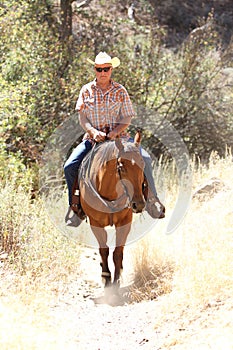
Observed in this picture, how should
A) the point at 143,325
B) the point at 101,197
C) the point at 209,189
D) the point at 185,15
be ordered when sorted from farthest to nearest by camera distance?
the point at 185,15 < the point at 209,189 < the point at 101,197 < the point at 143,325

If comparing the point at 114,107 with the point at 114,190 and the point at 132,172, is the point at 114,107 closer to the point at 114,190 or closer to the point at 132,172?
the point at 114,190

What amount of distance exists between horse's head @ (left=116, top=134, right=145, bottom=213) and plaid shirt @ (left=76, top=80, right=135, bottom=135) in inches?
35.1

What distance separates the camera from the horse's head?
→ 6.68 m

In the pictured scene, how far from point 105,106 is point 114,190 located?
116 cm

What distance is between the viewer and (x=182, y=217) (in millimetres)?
8969

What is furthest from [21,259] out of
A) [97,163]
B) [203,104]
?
[203,104]

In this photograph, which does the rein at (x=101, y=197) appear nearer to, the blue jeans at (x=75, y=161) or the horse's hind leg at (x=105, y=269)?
the blue jeans at (x=75, y=161)

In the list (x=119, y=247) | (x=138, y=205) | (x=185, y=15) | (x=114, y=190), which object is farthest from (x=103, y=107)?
(x=185, y=15)

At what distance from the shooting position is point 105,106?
302 inches

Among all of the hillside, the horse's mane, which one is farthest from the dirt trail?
the hillside

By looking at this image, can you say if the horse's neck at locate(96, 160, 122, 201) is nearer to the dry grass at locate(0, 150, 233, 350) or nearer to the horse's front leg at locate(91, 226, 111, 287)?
the horse's front leg at locate(91, 226, 111, 287)

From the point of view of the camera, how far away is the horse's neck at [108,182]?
23.0 ft

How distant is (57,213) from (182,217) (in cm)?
185

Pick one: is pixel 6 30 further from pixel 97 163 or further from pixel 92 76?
pixel 97 163
